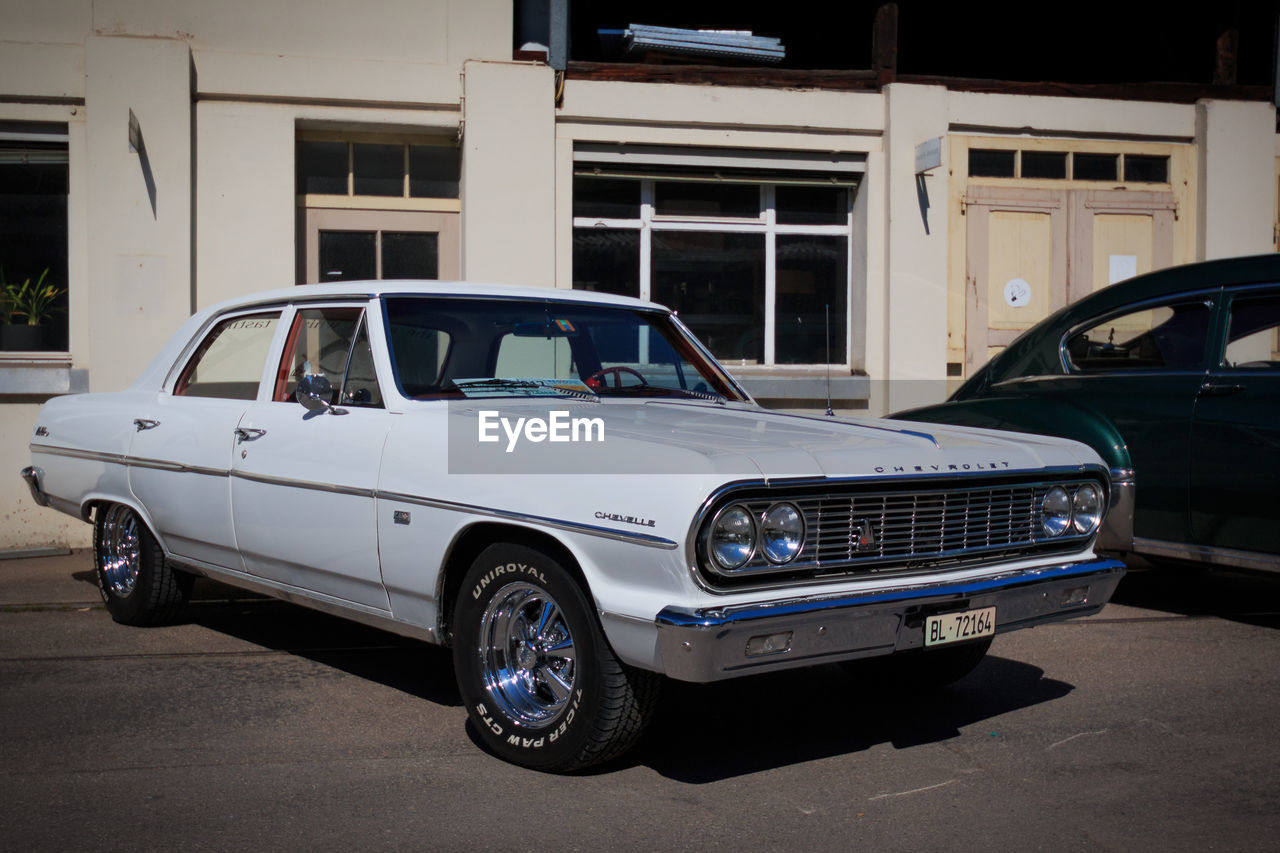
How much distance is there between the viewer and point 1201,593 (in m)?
7.20

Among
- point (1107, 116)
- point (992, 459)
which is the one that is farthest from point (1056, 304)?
point (992, 459)

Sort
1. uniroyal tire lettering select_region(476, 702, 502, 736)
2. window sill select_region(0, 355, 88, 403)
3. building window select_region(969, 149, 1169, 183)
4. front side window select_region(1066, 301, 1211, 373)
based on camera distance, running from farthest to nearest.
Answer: building window select_region(969, 149, 1169, 183)
window sill select_region(0, 355, 88, 403)
front side window select_region(1066, 301, 1211, 373)
uniroyal tire lettering select_region(476, 702, 502, 736)

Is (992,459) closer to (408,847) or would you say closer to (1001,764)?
(1001,764)

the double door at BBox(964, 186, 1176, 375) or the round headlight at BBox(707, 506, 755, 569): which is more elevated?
the double door at BBox(964, 186, 1176, 375)

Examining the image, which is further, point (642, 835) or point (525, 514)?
point (525, 514)

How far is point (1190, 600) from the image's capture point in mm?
6977

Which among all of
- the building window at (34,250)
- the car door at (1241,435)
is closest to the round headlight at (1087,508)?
the car door at (1241,435)

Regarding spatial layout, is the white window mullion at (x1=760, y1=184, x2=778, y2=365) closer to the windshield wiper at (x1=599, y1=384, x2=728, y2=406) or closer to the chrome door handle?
the chrome door handle

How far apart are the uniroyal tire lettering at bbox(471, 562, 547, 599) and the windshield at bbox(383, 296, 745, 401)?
82cm

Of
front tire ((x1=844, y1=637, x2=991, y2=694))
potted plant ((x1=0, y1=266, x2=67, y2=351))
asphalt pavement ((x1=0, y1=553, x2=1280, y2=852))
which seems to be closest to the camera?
asphalt pavement ((x1=0, y1=553, x2=1280, y2=852))

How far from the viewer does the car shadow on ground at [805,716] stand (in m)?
4.11

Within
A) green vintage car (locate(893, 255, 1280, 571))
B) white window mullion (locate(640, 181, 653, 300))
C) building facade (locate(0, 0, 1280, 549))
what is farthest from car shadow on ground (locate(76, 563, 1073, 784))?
white window mullion (locate(640, 181, 653, 300))

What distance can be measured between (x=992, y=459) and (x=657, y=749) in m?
1.48

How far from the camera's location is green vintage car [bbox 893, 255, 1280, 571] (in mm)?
5699
